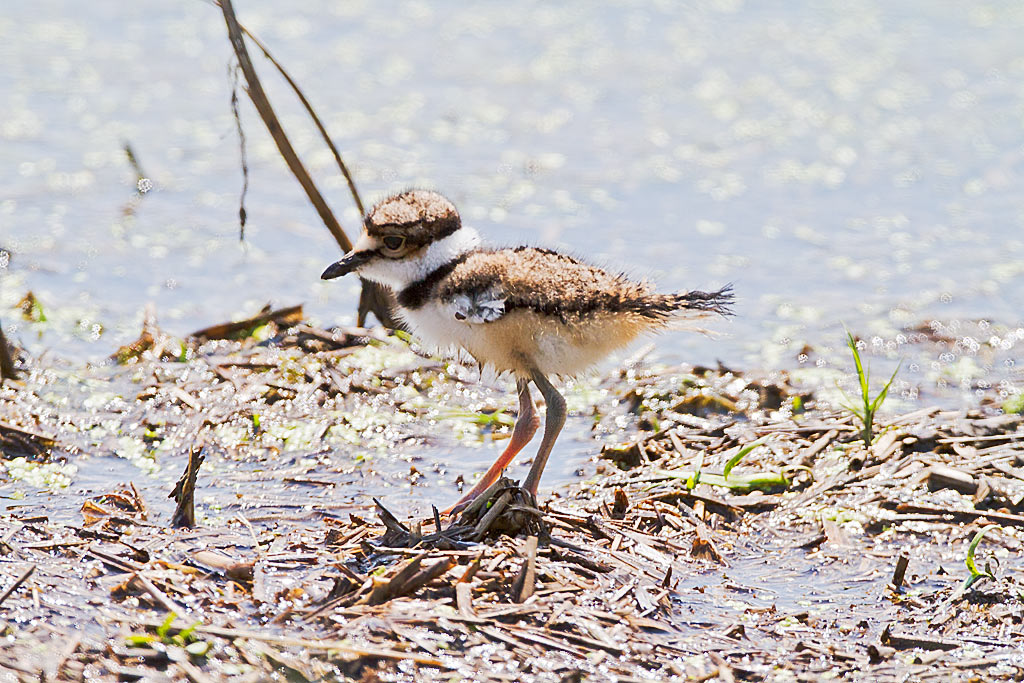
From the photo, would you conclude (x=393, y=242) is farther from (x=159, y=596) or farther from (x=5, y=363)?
(x=5, y=363)

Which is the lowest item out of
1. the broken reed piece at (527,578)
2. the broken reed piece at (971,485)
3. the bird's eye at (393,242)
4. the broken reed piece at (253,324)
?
the broken reed piece at (527,578)

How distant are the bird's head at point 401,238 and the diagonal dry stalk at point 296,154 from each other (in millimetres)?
881

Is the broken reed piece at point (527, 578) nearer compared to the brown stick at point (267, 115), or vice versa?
the broken reed piece at point (527, 578)

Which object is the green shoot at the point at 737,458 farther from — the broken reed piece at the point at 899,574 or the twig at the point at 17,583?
the twig at the point at 17,583

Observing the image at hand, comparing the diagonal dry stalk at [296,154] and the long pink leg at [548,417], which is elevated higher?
Answer: the diagonal dry stalk at [296,154]

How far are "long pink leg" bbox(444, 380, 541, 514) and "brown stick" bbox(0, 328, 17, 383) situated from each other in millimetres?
2441

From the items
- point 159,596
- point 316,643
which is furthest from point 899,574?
point 159,596

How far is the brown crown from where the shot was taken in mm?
4781

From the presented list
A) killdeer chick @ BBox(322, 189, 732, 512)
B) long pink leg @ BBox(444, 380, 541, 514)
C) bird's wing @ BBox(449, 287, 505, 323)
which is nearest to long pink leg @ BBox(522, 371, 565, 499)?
killdeer chick @ BBox(322, 189, 732, 512)

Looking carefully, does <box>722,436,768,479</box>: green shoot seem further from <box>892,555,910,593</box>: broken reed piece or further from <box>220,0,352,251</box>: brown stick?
<box>220,0,352,251</box>: brown stick

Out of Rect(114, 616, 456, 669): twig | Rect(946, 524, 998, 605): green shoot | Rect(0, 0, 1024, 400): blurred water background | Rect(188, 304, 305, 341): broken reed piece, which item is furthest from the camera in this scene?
Rect(0, 0, 1024, 400): blurred water background

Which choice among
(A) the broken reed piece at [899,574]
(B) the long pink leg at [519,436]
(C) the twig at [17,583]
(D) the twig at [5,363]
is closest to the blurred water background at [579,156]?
(D) the twig at [5,363]

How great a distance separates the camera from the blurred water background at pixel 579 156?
754cm

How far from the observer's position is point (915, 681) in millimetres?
3658
